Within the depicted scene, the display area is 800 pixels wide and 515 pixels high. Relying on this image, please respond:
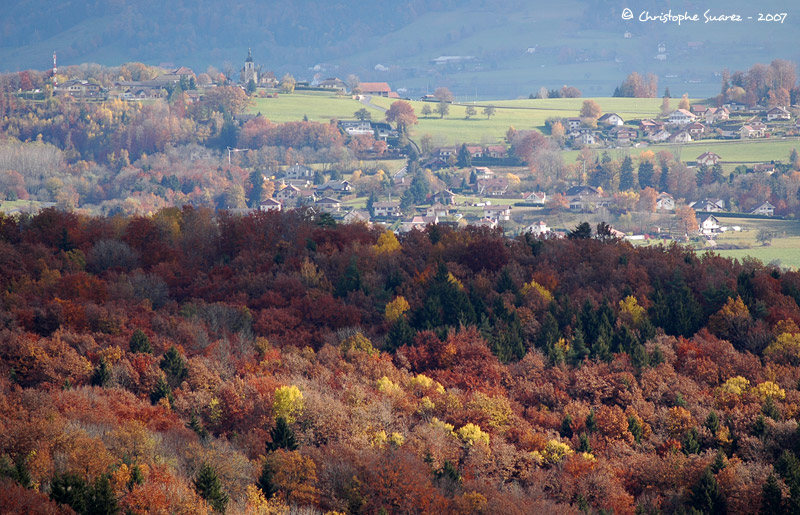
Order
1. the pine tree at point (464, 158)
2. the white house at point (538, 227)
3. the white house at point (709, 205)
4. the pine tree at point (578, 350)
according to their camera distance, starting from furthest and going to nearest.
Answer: the pine tree at point (464, 158) → the white house at point (709, 205) → the white house at point (538, 227) → the pine tree at point (578, 350)

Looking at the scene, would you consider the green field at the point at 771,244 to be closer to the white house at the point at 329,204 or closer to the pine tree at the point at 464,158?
the pine tree at the point at 464,158

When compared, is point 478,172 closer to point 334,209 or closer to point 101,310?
point 334,209

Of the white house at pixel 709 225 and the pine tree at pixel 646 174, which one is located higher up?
the pine tree at pixel 646 174

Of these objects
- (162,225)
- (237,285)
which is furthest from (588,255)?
(162,225)

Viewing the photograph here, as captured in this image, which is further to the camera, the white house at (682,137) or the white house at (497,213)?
the white house at (682,137)

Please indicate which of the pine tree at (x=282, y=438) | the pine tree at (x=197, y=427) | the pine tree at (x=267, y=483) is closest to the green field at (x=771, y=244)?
the pine tree at (x=197, y=427)

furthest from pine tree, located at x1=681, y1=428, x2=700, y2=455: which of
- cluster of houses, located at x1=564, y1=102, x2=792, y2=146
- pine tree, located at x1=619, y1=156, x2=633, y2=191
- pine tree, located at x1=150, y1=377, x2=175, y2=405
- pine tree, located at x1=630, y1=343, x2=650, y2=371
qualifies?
cluster of houses, located at x1=564, y1=102, x2=792, y2=146

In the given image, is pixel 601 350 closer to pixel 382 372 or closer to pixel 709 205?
pixel 382 372
